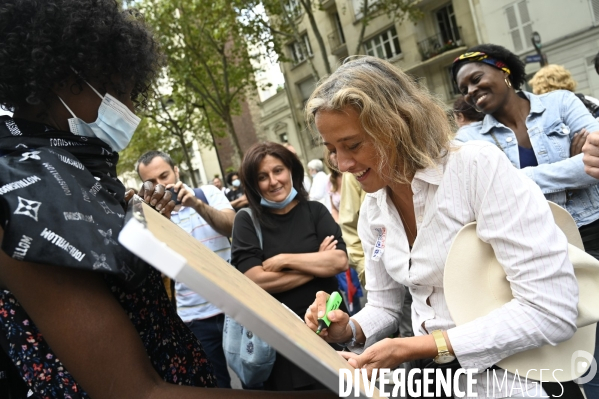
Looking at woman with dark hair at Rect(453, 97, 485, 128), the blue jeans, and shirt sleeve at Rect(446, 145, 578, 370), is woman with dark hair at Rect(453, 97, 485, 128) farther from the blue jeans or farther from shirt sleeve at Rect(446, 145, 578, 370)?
the blue jeans

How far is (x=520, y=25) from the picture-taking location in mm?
18922

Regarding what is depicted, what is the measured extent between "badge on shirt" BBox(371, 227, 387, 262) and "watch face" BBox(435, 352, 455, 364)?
455 millimetres

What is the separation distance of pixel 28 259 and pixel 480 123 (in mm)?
2784

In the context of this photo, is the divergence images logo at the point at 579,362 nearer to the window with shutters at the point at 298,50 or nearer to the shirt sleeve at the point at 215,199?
the shirt sleeve at the point at 215,199

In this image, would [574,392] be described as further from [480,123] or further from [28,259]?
[480,123]

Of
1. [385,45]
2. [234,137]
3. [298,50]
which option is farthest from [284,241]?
[298,50]

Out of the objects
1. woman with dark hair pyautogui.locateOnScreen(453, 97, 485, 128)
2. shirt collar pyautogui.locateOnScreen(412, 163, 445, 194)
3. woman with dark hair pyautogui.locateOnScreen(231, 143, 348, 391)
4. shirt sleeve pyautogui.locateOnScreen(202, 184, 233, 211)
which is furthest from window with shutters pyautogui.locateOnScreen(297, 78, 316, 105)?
shirt collar pyautogui.locateOnScreen(412, 163, 445, 194)

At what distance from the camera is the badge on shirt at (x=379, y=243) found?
1930 mm

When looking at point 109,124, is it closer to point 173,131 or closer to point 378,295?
point 378,295

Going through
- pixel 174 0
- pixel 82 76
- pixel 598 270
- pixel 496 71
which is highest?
pixel 174 0

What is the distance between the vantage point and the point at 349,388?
869 mm

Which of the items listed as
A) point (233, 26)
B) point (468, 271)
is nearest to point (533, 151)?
point (468, 271)

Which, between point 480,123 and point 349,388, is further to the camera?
point 480,123

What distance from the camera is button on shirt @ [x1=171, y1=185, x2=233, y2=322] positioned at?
376 centimetres
